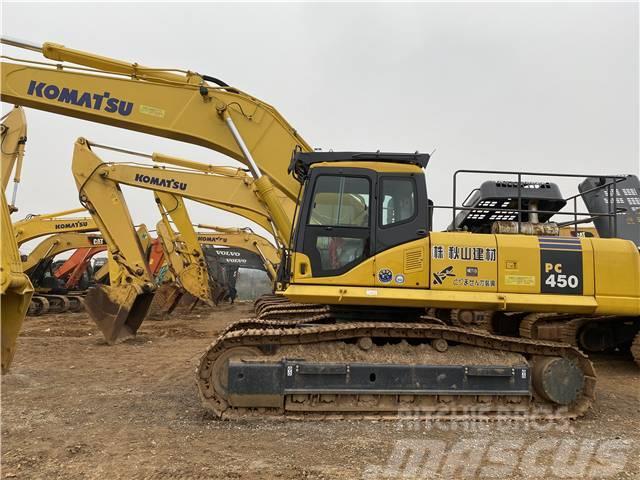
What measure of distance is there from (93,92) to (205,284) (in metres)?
11.7

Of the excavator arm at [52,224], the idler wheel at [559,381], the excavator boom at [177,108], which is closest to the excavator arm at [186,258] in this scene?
the excavator arm at [52,224]

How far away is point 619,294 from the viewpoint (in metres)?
6.01

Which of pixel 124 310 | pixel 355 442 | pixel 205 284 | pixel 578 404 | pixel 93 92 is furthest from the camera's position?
pixel 205 284

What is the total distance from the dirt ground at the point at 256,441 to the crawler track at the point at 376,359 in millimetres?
156

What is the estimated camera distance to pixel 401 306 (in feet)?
19.4

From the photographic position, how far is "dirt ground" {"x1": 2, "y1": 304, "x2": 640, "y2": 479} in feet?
13.7

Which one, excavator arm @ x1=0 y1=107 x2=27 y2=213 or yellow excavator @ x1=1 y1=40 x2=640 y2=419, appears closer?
yellow excavator @ x1=1 y1=40 x2=640 y2=419

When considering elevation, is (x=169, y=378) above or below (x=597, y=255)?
below

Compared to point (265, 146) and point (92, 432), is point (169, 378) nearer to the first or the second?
point (92, 432)

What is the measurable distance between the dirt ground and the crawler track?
0.16 m

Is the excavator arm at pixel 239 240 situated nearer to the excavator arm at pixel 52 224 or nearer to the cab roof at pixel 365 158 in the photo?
the excavator arm at pixel 52 224

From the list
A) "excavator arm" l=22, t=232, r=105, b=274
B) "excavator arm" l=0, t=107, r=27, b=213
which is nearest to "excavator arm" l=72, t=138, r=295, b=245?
"excavator arm" l=0, t=107, r=27, b=213

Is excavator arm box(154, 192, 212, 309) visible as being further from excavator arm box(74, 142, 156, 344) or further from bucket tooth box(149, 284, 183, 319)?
excavator arm box(74, 142, 156, 344)

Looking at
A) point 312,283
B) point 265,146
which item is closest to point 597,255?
point 312,283
